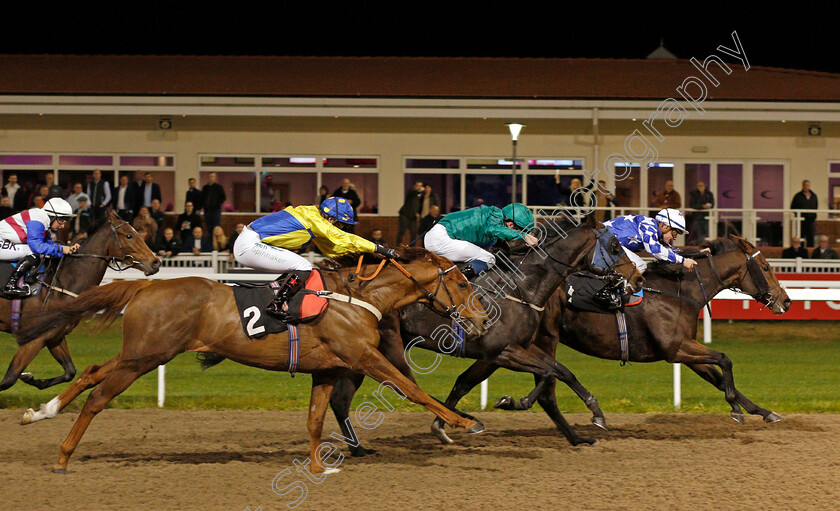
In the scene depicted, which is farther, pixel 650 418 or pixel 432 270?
pixel 650 418

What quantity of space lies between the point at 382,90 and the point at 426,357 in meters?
6.47

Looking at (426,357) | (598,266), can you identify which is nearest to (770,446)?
(598,266)

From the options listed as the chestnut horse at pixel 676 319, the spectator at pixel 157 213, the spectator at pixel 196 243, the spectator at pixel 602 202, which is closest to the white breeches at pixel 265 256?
the chestnut horse at pixel 676 319

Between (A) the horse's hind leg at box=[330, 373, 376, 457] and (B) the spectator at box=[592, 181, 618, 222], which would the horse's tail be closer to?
(A) the horse's hind leg at box=[330, 373, 376, 457]

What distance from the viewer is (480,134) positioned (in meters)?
15.6

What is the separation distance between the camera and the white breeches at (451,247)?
6.61 m

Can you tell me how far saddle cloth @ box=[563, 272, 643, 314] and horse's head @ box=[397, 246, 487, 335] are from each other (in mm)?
1269

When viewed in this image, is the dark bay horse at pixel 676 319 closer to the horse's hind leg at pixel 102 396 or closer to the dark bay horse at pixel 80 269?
the horse's hind leg at pixel 102 396

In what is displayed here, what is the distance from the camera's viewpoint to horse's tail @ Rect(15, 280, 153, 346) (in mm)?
5285

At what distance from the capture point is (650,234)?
680 centimetres

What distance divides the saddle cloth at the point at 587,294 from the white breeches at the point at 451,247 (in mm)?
675

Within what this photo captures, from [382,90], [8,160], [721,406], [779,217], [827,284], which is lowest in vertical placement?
[721,406]

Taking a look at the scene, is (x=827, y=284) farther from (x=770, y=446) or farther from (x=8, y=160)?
(x=8, y=160)

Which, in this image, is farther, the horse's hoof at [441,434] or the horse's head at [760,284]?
the horse's head at [760,284]
